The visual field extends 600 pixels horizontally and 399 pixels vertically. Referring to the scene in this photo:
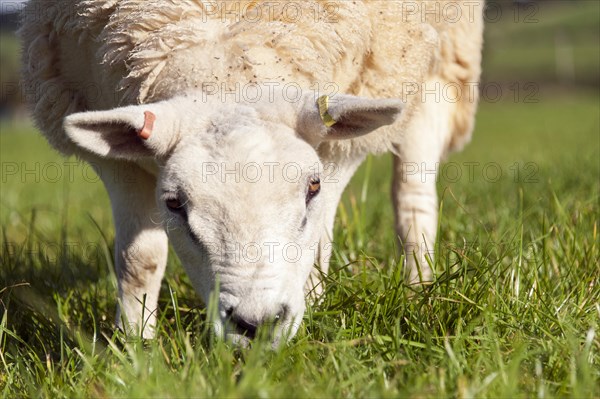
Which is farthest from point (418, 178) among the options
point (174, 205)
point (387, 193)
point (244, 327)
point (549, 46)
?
point (549, 46)

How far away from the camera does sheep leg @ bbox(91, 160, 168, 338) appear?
321 centimetres

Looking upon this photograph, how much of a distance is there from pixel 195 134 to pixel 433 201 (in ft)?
5.90

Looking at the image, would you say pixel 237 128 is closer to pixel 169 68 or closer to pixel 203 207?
pixel 203 207

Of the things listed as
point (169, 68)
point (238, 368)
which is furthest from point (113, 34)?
point (238, 368)

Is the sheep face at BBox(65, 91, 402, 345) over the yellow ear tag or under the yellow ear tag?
under

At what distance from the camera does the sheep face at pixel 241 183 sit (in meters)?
2.21

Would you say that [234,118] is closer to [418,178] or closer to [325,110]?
[325,110]

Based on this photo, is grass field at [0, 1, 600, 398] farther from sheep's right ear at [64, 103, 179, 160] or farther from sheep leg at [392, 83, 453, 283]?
sheep's right ear at [64, 103, 179, 160]

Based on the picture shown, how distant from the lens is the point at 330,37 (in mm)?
2861

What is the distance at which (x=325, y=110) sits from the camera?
247 cm

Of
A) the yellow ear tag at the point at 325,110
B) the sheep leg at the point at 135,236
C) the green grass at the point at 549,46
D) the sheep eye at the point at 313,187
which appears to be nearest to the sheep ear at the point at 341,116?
the yellow ear tag at the point at 325,110

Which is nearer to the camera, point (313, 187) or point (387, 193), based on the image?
point (313, 187)

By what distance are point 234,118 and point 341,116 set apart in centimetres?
35

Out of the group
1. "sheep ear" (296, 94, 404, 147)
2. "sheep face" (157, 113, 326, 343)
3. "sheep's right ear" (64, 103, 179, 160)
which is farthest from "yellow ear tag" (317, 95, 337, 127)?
"sheep's right ear" (64, 103, 179, 160)
